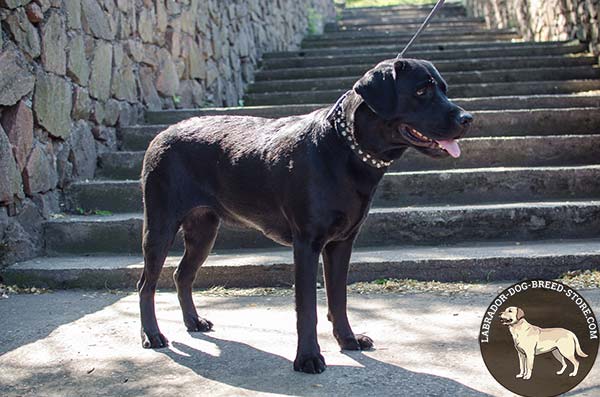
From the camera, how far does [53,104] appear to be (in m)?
5.36

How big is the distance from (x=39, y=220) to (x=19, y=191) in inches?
13.5

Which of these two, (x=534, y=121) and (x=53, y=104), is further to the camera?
(x=534, y=121)

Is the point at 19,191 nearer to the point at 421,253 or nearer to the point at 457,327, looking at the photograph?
the point at 421,253

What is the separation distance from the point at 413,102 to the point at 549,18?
Result: 7.97 m

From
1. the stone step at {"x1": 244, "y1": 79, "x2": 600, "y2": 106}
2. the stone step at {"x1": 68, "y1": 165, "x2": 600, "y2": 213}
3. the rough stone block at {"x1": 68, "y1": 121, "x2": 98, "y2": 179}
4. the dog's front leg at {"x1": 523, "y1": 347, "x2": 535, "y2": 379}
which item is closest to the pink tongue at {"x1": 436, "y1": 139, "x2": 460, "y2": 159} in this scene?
the dog's front leg at {"x1": 523, "y1": 347, "x2": 535, "y2": 379}

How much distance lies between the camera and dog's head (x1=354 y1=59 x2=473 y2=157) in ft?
9.58

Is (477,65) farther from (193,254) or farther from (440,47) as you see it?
(193,254)

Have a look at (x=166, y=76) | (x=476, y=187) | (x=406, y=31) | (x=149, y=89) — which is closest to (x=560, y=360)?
(x=476, y=187)

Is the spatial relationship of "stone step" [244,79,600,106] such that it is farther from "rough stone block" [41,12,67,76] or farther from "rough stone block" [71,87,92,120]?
"rough stone block" [41,12,67,76]

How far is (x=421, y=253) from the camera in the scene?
4.87 metres

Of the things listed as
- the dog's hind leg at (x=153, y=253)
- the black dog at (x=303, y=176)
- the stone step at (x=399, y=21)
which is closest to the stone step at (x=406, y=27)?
the stone step at (x=399, y=21)

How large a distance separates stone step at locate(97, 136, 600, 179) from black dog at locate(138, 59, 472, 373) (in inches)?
99.9

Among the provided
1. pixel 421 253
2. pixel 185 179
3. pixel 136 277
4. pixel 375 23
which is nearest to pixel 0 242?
pixel 136 277

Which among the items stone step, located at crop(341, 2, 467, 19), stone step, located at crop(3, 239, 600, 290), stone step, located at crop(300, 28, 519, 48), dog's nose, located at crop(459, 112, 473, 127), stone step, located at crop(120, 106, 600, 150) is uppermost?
stone step, located at crop(341, 2, 467, 19)
